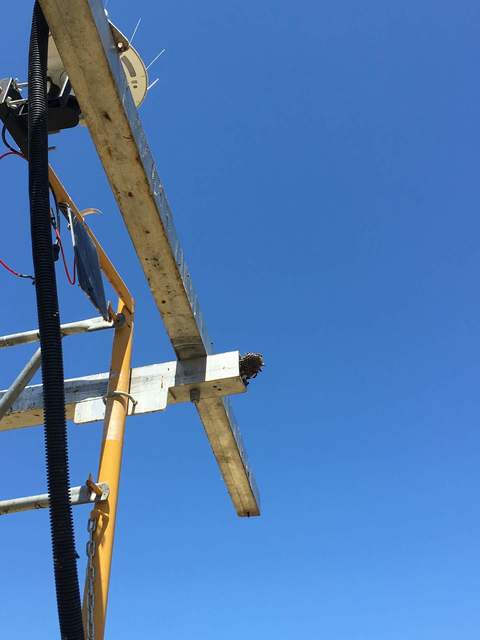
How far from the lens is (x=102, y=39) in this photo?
139 inches

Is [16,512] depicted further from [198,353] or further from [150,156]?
[150,156]

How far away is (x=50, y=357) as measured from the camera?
2844mm

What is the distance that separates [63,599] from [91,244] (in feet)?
Answer: 9.55

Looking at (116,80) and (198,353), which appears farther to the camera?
(198,353)

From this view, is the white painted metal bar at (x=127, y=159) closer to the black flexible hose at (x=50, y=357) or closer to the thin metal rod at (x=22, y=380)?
the black flexible hose at (x=50, y=357)

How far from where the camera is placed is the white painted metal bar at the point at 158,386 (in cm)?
545

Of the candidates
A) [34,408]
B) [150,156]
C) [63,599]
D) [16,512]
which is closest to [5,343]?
[34,408]

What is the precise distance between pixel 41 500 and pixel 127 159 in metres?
2.24

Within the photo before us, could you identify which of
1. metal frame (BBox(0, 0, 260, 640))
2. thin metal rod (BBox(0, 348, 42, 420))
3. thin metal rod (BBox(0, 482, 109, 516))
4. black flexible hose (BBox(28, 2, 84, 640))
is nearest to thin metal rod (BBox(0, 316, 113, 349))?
metal frame (BBox(0, 0, 260, 640))

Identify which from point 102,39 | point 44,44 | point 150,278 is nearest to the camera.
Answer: point 44,44

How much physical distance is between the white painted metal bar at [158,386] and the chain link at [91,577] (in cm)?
130

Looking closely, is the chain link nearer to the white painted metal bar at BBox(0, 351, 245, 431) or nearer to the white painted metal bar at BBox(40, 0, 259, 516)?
the white painted metal bar at BBox(0, 351, 245, 431)

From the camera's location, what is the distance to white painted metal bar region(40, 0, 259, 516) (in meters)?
3.47

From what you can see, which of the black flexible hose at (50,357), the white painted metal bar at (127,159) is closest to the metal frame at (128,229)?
the white painted metal bar at (127,159)
